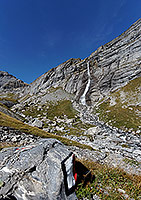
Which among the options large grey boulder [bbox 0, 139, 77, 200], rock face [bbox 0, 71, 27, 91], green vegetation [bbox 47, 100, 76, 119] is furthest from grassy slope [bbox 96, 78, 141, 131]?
rock face [bbox 0, 71, 27, 91]

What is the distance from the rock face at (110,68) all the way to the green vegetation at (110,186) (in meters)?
46.7

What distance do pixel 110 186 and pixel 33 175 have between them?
4917mm

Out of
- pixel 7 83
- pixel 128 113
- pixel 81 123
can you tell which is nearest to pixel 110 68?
pixel 128 113

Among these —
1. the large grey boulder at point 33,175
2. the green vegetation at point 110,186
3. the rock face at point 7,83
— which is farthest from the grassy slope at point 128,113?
the rock face at point 7,83

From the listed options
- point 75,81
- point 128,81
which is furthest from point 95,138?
point 75,81

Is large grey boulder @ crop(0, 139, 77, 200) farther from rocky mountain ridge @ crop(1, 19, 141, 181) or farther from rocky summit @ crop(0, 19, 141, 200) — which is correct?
rocky mountain ridge @ crop(1, 19, 141, 181)

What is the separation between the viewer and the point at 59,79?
295 feet

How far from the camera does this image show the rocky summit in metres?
4.65

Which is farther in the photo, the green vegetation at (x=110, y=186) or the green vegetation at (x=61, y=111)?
the green vegetation at (x=61, y=111)

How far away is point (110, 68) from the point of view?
189ft

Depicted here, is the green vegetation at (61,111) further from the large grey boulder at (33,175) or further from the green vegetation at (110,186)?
the large grey boulder at (33,175)

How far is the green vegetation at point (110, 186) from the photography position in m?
4.86

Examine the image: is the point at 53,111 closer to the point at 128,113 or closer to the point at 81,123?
the point at 81,123

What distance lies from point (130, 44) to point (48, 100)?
211 ft
